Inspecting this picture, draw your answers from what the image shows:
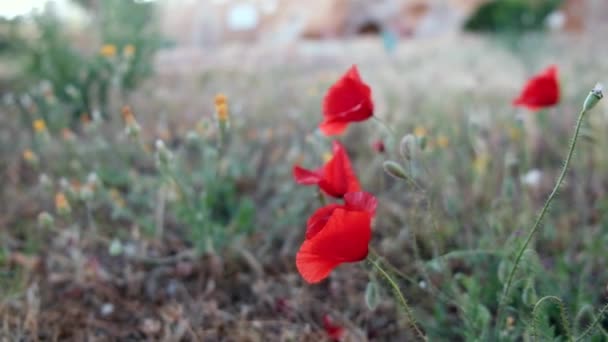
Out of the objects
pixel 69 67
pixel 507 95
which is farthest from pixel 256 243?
pixel 507 95

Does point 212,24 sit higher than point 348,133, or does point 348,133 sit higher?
point 212,24

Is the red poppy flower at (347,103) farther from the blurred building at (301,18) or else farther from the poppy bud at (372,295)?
the blurred building at (301,18)

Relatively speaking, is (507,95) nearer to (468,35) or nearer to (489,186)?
(489,186)

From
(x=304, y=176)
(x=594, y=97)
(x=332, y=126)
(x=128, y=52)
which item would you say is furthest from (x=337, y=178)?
(x=128, y=52)

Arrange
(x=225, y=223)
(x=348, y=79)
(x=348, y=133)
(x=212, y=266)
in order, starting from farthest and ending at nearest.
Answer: (x=348, y=133) < (x=225, y=223) < (x=212, y=266) < (x=348, y=79)

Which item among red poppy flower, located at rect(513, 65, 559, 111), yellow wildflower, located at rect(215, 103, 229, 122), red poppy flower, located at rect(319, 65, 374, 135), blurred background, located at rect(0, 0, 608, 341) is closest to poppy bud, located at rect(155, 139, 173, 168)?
blurred background, located at rect(0, 0, 608, 341)

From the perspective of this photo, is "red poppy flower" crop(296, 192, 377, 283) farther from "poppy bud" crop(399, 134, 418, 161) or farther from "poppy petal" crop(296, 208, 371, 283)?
"poppy bud" crop(399, 134, 418, 161)
